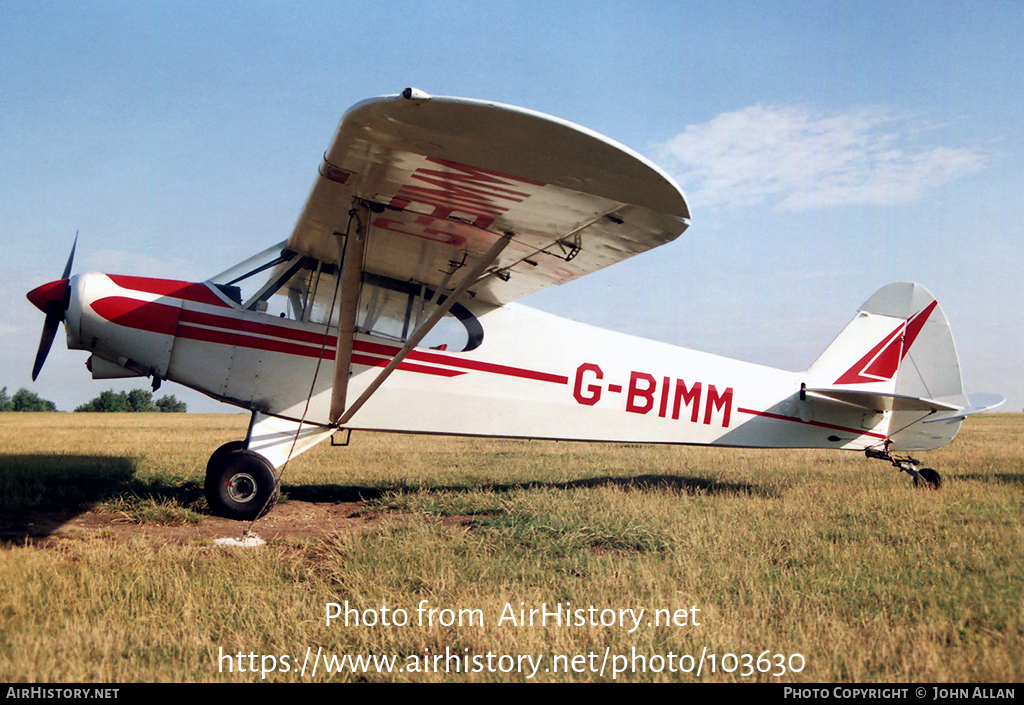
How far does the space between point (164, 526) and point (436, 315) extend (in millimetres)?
2794

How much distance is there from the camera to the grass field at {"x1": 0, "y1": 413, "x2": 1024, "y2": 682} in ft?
8.70

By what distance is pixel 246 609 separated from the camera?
3217mm

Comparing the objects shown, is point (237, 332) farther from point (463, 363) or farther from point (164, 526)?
point (463, 363)

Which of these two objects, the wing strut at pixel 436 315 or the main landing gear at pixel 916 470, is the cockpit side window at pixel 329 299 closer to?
the wing strut at pixel 436 315

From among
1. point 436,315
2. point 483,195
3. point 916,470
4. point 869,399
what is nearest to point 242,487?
point 436,315

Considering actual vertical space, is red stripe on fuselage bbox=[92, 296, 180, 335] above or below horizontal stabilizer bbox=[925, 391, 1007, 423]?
below

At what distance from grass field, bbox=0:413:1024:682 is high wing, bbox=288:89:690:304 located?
222cm

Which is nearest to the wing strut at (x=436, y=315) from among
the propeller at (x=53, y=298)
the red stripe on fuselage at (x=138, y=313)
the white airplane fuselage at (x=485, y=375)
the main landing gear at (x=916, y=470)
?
the white airplane fuselage at (x=485, y=375)

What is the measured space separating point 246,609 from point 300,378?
10.9ft

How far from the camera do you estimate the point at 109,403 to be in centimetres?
5441

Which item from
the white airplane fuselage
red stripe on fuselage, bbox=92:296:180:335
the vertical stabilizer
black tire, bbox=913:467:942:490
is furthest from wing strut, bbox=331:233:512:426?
black tire, bbox=913:467:942:490

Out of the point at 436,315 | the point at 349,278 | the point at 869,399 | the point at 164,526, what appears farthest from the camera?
the point at 869,399

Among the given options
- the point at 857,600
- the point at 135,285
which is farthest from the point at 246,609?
the point at 135,285

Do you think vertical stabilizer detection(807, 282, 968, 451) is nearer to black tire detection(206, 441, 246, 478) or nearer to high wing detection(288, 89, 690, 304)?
high wing detection(288, 89, 690, 304)
